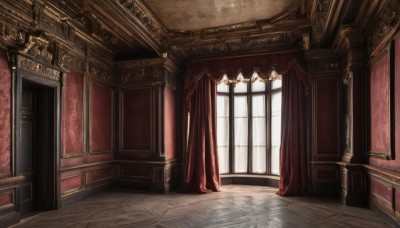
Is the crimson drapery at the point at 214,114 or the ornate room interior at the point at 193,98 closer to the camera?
the ornate room interior at the point at 193,98

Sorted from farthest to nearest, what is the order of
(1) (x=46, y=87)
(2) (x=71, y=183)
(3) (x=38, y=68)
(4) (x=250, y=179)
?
(4) (x=250, y=179) → (2) (x=71, y=183) → (1) (x=46, y=87) → (3) (x=38, y=68)

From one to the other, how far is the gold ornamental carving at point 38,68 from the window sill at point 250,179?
4.12m

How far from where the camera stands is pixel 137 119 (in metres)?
5.82

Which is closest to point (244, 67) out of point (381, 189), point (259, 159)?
point (259, 159)

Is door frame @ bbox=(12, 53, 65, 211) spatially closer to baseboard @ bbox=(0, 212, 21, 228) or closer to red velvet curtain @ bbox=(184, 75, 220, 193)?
baseboard @ bbox=(0, 212, 21, 228)

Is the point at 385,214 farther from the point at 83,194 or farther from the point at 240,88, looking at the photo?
the point at 83,194

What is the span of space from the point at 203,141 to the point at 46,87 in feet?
10.3

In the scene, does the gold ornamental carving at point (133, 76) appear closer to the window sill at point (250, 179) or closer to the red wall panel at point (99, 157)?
the red wall panel at point (99, 157)

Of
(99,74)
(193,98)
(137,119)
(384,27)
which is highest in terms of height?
(384,27)

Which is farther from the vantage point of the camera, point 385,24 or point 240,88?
point 240,88

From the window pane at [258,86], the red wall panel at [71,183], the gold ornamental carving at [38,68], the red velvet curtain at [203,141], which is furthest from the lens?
the window pane at [258,86]

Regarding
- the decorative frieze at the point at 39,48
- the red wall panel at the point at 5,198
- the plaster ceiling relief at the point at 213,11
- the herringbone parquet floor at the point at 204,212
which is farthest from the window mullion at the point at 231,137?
the red wall panel at the point at 5,198

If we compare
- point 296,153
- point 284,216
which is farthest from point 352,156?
point 284,216

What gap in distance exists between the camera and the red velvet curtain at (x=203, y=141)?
19.0 ft
